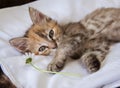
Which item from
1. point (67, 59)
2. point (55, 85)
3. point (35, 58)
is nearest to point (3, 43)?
point (35, 58)

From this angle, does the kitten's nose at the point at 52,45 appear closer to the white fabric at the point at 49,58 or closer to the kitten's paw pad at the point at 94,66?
the white fabric at the point at 49,58

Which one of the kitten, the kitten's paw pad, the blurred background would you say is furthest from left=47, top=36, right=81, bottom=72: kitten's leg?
the blurred background

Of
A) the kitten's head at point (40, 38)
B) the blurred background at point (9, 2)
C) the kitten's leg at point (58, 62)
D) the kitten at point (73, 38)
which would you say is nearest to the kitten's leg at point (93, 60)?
the kitten at point (73, 38)

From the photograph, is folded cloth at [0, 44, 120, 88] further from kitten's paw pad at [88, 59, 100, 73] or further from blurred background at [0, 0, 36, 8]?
blurred background at [0, 0, 36, 8]

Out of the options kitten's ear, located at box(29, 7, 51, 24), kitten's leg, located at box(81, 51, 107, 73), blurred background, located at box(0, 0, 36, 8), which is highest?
blurred background, located at box(0, 0, 36, 8)

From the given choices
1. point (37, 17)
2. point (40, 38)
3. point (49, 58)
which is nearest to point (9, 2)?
point (37, 17)

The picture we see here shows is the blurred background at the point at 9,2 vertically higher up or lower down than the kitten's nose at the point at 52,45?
higher up

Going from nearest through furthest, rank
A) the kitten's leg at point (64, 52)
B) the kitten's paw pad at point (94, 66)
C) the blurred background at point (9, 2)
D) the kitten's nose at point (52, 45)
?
the kitten's paw pad at point (94, 66), the kitten's leg at point (64, 52), the kitten's nose at point (52, 45), the blurred background at point (9, 2)
